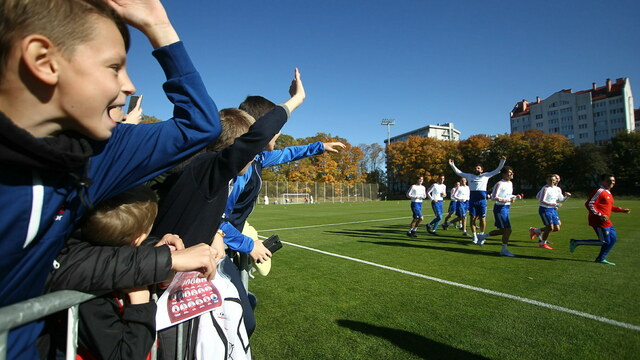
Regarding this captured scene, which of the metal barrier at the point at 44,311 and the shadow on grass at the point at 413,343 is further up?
the metal barrier at the point at 44,311

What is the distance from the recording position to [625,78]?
2822 inches

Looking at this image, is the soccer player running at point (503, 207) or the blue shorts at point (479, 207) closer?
the soccer player running at point (503, 207)

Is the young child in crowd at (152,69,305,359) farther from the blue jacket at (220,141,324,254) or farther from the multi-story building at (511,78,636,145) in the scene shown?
the multi-story building at (511,78,636,145)

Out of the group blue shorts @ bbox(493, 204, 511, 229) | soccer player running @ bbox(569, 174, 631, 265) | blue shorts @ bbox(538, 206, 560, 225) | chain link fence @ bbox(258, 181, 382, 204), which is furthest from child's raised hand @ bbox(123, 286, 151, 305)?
chain link fence @ bbox(258, 181, 382, 204)

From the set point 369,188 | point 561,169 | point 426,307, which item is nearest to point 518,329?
point 426,307

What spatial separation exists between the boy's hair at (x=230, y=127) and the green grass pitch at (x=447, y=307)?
2256 millimetres

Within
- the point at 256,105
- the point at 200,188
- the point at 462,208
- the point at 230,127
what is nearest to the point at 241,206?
the point at 230,127

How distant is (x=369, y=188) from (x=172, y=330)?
55244 mm

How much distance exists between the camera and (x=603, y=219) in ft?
24.5

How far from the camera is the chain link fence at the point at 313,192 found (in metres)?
44.4

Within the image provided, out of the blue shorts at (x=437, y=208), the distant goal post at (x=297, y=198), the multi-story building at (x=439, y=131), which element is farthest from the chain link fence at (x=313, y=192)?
the multi-story building at (x=439, y=131)

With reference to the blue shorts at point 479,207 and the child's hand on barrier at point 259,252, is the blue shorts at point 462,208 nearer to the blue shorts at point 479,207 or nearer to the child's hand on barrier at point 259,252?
the blue shorts at point 479,207

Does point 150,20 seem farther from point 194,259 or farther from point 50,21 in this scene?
point 194,259

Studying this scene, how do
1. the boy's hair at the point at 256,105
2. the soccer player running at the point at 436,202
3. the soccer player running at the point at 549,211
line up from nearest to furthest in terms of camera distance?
the boy's hair at the point at 256,105 → the soccer player running at the point at 549,211 → the soccer player running at the point at 436,202
